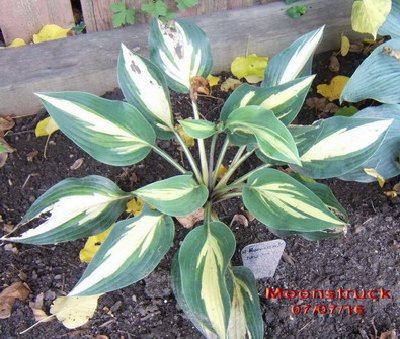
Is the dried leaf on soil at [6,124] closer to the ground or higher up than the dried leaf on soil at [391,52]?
closer to the ground

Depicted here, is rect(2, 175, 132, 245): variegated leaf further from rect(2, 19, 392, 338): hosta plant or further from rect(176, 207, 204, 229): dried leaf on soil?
rect(176, 207, 204, 229): dried leaf on soil

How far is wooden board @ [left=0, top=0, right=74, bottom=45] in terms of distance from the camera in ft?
5.62

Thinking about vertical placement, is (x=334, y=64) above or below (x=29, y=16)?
below

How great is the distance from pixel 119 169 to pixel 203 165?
0.33m

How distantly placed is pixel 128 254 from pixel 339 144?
59 centimetres

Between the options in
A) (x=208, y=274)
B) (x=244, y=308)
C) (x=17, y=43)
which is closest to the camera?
(x=208, y=274)

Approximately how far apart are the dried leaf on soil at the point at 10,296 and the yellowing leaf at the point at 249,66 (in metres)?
0.99

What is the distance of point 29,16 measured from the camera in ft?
5.74

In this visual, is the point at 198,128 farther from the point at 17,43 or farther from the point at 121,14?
the point at 17,43

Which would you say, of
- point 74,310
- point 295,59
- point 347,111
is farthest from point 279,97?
point 74,310

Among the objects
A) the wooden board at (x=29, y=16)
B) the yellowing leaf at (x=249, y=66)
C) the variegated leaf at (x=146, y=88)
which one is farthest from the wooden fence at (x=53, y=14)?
the variegated leaf at (x=146, y=88)

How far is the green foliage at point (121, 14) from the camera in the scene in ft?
5.62

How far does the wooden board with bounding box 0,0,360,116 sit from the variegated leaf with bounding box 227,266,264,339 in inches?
32.3

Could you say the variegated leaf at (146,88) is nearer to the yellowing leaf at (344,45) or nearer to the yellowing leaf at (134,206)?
the yellowing leaf at (134,206)
